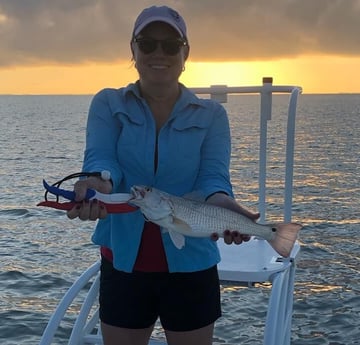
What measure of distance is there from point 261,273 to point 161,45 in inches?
88.6

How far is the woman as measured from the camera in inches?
141

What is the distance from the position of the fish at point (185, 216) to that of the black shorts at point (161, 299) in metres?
0.32

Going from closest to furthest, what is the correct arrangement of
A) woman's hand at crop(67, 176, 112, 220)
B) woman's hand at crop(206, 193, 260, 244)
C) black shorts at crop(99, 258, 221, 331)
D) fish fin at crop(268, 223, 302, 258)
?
woman's hand at crop(67, 176, 112, 220)
woman's hand at crop(206, 193, 260, 244)
black shorts at crop(99, 258, 221, 331)
fish fin at crop(268, 223, 302, 258)

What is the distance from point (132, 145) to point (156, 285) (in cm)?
78

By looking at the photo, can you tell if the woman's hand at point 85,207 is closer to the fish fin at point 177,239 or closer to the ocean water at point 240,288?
the fish fin at point 177,239

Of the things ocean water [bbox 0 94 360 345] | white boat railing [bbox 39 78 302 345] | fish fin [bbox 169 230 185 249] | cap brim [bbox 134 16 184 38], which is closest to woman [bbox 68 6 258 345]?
cap brim [bbox 134 16 184 38]

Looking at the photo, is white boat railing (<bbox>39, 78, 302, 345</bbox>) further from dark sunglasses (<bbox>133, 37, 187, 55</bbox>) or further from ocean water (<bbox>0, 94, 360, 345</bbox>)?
ocean water (<bbox>0, 94, 360, 345</bbox>)

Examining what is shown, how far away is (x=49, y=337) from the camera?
441cm

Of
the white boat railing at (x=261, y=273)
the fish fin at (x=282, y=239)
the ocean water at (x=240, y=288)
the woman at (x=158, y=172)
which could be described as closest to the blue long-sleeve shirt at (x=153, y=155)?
the woman at (x=158, y=172)

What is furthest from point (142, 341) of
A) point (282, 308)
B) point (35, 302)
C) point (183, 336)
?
point (35, 302)

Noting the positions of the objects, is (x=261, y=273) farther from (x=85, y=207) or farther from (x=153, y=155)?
(x=85, y=207)

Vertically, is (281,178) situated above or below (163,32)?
below

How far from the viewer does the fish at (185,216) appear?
10.9 feet

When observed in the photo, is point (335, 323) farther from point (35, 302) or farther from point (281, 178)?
point (281, 178)
